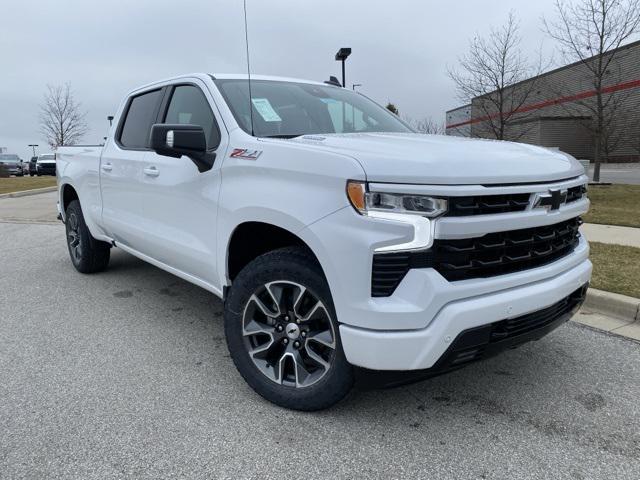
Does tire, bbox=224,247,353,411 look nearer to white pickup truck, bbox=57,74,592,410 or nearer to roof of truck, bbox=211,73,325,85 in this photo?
white pickup truck, bbox=57,74,592,410

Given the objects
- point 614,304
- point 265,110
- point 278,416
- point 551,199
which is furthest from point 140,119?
point 614,304

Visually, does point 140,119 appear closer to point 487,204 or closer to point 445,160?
point 445,160

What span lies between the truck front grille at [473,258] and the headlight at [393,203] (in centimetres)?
15

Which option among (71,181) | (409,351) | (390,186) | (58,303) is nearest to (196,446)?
(409,351)

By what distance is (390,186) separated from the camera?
90.2 inches

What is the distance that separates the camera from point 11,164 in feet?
123

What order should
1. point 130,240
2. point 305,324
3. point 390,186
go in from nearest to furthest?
point 390,186 → point 305,324 → point 130,240

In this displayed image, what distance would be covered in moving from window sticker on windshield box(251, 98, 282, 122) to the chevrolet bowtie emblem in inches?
65.4

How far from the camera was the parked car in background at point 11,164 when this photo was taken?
3608 centimetres

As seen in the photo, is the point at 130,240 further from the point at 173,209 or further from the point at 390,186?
the point at 390,186

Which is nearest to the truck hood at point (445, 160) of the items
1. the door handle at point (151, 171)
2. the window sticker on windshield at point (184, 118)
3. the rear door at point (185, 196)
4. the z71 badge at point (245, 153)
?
the z71 badge at point (245, 153)

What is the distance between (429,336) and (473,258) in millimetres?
422

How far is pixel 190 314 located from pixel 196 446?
2076 mm

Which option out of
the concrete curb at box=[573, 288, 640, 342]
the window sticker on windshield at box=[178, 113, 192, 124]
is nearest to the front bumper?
the concrete curb at box=[573, 288, 640, 342]
